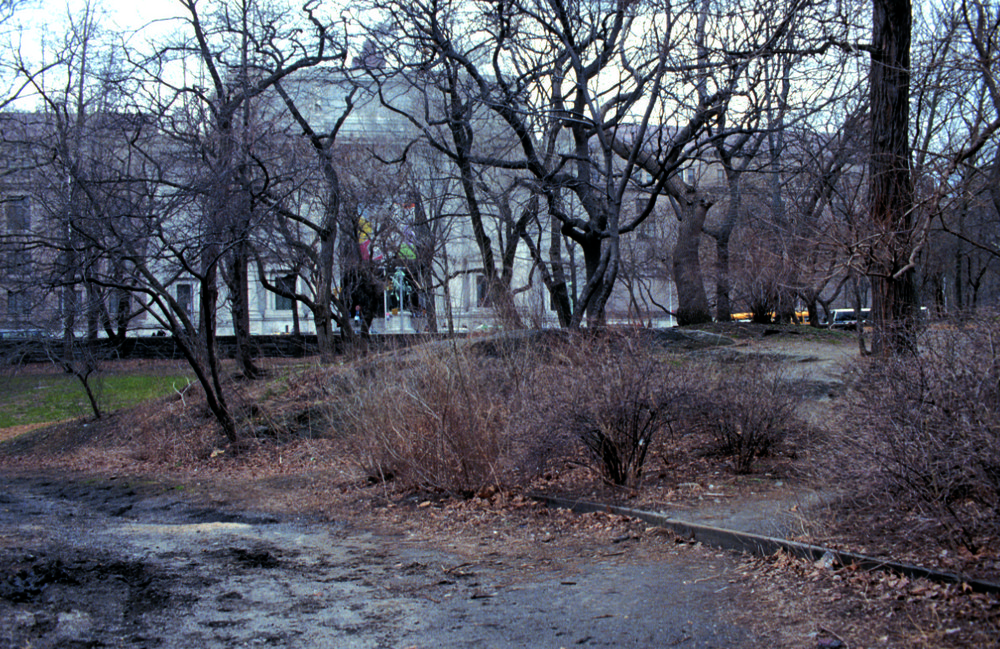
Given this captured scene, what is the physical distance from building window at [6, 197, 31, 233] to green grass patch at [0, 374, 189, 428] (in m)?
4.11

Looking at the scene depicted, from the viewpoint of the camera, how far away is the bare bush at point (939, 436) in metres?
4.71

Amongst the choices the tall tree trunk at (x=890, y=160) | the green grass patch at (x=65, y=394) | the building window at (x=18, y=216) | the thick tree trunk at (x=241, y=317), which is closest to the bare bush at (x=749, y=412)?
the tall tree trunk at (x=890, y=160)

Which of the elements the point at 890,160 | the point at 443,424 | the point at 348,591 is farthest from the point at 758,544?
the point at 890,160

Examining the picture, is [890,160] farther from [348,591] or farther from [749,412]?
[348,591]

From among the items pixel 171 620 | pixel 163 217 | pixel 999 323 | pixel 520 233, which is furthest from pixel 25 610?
pixel 520 233

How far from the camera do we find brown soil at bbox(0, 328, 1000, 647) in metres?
4.76

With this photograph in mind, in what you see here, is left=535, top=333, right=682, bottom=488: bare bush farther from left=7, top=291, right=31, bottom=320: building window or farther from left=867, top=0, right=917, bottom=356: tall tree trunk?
left=7, top=291, right=31, bottom=320: building window

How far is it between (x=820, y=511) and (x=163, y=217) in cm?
1112

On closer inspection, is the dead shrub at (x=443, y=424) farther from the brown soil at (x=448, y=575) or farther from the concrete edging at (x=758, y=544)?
the concrete edging at (x=758, y=544)

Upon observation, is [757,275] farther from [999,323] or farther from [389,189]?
[999,323]

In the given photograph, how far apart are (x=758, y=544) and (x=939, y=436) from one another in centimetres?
170

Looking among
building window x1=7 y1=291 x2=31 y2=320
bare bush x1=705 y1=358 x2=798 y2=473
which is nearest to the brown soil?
bare bush x1=705 y1=358 x2=798 y2=473

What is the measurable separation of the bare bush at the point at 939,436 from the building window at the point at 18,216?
635 inches

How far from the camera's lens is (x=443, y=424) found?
Result: 30.2ft
